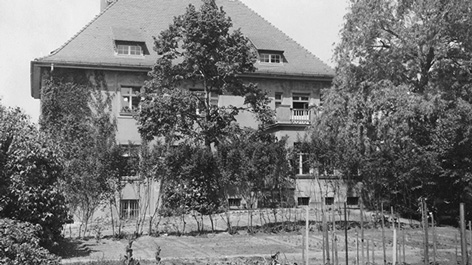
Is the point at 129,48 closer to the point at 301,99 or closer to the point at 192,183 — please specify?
the point at 301,99

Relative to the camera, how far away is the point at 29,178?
13.9 meters

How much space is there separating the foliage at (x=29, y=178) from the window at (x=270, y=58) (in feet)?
67.5

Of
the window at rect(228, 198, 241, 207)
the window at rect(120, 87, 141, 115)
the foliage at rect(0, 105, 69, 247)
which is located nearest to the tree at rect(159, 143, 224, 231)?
the window at rect(228, 198, 241, 207)

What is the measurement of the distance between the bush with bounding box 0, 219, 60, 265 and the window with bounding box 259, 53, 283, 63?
76.1ft

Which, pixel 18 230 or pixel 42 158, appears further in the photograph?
pixel 42 158

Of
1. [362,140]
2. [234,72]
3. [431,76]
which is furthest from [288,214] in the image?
[431,76]

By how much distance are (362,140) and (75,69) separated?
50.8 ft

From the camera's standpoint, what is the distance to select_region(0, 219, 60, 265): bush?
10.8 meters

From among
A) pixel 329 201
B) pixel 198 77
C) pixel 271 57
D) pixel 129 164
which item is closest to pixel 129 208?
pixel 129 164

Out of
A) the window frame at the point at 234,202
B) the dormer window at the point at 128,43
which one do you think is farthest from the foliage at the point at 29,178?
the dormer window at the point at 128,43

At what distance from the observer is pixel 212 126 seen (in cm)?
2502

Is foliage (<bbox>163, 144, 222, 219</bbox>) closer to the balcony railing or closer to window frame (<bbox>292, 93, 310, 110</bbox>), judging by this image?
the balcony railing

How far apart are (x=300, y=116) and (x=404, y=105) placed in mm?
8899

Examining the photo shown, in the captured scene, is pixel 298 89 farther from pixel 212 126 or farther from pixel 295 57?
pixel 212 126
